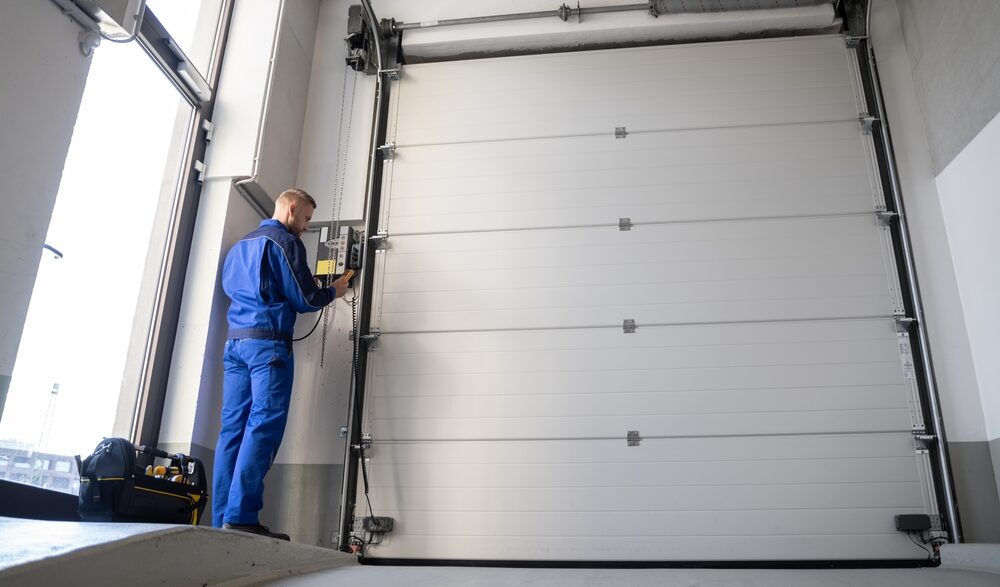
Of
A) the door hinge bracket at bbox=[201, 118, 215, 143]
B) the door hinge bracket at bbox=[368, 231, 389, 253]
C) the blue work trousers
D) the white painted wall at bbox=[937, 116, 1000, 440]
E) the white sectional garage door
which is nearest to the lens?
the blue work trousers

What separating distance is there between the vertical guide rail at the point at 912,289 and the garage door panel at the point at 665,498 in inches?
7.5

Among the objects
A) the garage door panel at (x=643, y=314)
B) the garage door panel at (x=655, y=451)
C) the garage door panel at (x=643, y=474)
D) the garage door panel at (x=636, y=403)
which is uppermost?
the garage door panel at (x=643, y=314)

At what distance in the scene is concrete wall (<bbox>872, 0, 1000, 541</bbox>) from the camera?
4.68m

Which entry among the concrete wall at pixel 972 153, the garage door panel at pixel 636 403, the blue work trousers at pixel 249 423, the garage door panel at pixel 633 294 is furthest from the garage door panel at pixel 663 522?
the garage door panel at pixel 633 294

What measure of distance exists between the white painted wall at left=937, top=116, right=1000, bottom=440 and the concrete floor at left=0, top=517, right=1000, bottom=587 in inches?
55.9

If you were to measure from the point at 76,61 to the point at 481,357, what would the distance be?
296 cm

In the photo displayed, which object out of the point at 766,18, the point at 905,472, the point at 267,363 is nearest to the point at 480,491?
the point at 267,363

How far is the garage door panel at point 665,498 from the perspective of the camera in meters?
4.67

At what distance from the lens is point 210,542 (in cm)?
241

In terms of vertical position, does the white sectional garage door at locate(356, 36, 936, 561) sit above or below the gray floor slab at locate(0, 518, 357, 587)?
above

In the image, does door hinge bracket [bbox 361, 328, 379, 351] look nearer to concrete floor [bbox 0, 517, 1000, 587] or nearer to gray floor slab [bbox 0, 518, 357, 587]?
concrete floor [bbox 0, 517, 1000, 587]

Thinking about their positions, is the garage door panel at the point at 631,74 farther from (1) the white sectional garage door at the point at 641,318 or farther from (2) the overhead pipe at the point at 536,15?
(2) the overhead pipe at the point at 536,15

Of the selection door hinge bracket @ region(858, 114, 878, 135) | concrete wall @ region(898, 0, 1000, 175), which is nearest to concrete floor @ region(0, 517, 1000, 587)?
concrete wall @ region(898, 0, 1000, 175)

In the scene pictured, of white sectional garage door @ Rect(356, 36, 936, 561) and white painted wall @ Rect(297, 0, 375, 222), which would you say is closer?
white sectional garage door @ Rect(356, 36, 936, 561)
